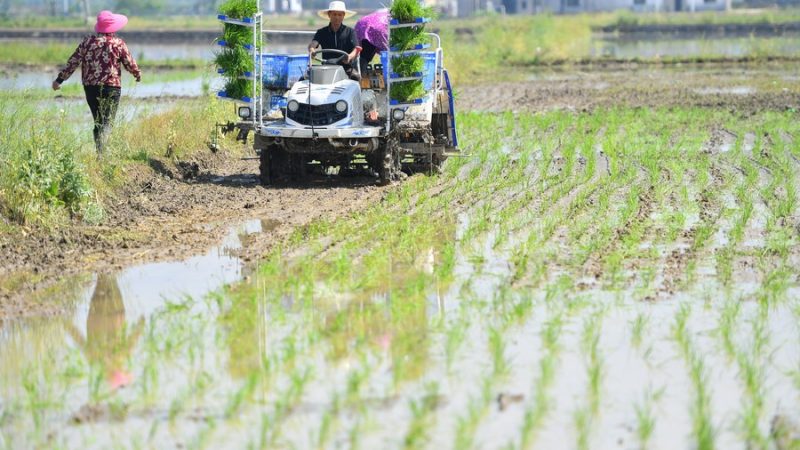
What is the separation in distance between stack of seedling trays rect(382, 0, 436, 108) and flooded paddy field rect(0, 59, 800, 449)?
0.98m

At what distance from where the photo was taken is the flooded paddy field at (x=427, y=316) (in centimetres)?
646

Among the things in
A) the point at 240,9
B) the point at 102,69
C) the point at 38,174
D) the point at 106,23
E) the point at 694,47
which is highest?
the point at 240,9

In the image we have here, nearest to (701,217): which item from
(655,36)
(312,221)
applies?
(312,221)

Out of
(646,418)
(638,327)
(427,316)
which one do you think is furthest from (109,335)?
(646,418)

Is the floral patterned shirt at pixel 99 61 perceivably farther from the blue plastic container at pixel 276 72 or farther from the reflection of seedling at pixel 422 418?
the reflection of seedling at pixel 422 418

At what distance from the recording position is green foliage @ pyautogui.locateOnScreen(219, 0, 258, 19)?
13820 millimetres

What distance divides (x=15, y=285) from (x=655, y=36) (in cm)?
5138

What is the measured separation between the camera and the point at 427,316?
8406 millimetres

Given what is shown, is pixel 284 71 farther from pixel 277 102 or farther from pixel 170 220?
pixel 170 220

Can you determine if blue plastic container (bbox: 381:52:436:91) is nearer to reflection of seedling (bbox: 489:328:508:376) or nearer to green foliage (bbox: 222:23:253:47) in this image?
green foliage (bbox: 222:23:253:47)

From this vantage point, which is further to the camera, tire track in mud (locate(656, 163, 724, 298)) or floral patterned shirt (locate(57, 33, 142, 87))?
floral patterned shirt (locate(57, 33, 142, 87))

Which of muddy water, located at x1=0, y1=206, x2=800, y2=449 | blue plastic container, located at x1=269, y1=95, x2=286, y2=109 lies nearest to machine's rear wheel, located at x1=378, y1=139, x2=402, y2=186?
blue plastic container, located at x1=269, y1=95, x2=286, y2=109

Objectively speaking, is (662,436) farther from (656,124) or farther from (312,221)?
(656,124)

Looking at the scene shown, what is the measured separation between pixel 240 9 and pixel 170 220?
3039 mm
